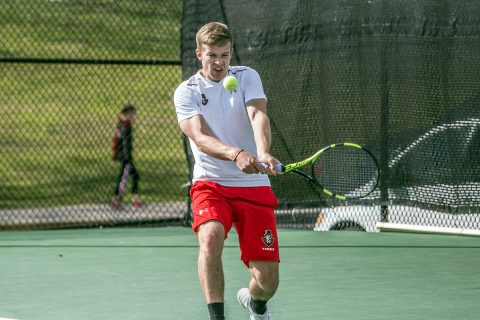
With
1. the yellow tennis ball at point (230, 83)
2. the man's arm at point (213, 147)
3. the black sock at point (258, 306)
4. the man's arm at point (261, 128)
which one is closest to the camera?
the man's arm at point (213, 147)

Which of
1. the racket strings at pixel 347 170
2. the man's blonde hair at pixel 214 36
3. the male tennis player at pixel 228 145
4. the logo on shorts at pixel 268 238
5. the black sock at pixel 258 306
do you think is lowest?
the racket strings at pixel 347 170

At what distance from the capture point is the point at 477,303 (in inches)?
291

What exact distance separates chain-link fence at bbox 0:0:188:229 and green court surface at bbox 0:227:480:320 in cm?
365

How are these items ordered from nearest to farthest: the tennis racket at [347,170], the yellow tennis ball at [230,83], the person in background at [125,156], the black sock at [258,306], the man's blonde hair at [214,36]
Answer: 1. the man's blonde hair at [214,36]
2. the yellow tennis ball at [230,83]
3. the black sock at [258,306]
4. the tennis racket at [347,170]
5. the person in background at [125,156]

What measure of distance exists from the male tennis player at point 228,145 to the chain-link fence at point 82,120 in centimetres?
761

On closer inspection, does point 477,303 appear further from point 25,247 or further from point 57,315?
point 25,247

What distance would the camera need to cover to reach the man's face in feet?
20.1

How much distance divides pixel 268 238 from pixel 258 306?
0.48 m

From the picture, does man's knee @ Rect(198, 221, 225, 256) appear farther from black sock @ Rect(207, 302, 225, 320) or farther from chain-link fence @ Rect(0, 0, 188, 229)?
chain-link fence @ Rect(0, 0, 188, 229)

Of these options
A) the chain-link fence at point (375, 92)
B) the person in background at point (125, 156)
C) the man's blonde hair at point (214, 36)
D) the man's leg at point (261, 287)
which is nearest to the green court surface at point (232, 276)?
the chain-link fence at point (375, 92)

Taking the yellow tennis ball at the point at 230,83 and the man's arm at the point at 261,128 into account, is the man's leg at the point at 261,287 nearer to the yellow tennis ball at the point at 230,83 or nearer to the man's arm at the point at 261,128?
the man's arm at the point at 261,128

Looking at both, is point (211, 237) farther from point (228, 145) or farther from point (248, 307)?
point (248, 307)

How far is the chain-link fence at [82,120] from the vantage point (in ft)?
55.4

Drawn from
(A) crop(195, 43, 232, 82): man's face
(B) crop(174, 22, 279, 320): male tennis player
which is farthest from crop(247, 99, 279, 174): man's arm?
(A) crop(195, 43, 232, 82): man's face
